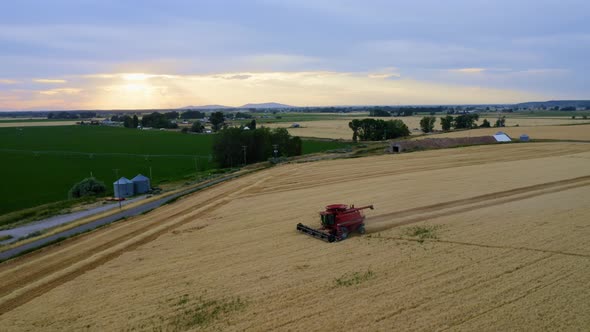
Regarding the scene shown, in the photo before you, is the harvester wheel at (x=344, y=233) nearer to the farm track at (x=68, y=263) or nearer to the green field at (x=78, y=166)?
the farm track at (x=68, y=263)

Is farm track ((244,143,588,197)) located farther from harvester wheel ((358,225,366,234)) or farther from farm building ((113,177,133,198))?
harvester wheel ((358,225,366,234))

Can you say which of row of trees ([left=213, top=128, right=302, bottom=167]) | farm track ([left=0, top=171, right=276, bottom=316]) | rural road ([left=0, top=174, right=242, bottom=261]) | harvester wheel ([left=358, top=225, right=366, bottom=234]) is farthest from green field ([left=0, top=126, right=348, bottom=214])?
harvester wheel ([left=358, top=225, right=366, bottom=234])

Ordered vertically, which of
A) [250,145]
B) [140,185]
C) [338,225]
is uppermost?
[250,145]

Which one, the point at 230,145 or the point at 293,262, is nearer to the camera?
the point at 293,262

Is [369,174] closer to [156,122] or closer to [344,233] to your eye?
[344,233]

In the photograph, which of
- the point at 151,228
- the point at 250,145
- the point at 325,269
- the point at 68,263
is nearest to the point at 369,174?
the point at 151,228

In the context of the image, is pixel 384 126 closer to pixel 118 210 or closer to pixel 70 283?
pixel 118 210

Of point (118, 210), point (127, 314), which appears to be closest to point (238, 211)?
point (118, 210)
